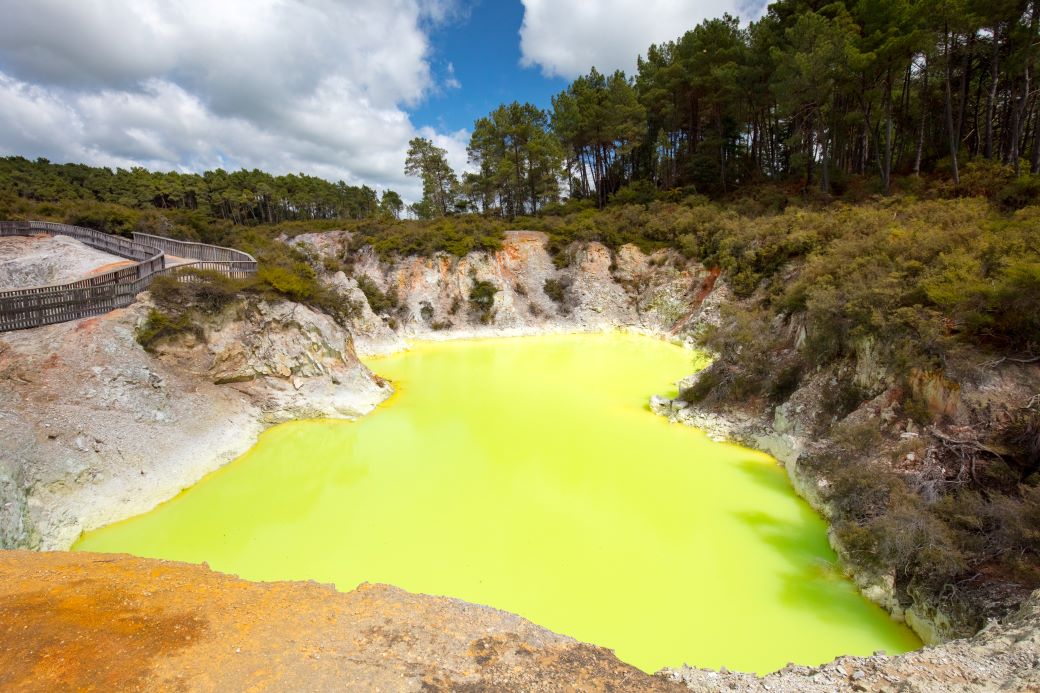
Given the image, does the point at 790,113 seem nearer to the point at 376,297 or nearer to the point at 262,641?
the point at 376,297

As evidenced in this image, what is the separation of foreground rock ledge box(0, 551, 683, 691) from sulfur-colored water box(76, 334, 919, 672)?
200cm

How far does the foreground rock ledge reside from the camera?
4.34 m

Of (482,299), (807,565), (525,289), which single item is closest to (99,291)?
(807,565)

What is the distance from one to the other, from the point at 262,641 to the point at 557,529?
583 centimetres

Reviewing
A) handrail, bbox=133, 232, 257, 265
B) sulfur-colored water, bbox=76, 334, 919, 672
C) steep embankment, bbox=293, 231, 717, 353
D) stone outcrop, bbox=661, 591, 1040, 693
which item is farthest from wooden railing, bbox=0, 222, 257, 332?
stone outcrop, bbox=661, 591, 1040, 693

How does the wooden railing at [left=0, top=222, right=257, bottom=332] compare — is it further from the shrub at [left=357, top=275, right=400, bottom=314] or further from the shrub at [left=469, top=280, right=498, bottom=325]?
the shrub at [left=469, top=280, right=498, bottom=325]

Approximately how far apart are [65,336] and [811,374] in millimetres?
21352

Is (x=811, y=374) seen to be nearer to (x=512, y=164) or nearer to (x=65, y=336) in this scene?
(x=65, y=336)

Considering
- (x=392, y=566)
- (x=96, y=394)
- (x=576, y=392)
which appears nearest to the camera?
(x=392, y=566)

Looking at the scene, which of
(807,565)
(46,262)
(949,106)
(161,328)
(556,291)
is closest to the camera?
(807,565)

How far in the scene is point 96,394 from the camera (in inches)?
465

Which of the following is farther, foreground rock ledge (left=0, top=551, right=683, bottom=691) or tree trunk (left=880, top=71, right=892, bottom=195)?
tree trunk (left=880, top=71, right=892, bottom=195)

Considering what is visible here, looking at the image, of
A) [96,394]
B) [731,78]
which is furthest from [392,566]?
[731,78]

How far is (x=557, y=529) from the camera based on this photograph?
9.41 m
